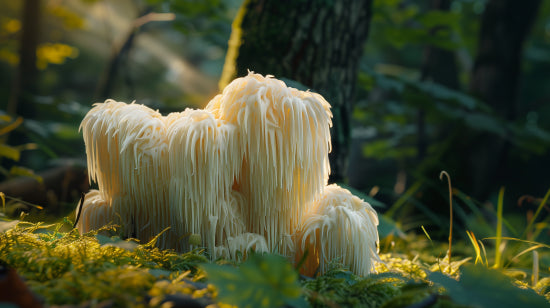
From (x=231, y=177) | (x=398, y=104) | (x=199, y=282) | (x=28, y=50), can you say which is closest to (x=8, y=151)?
(x=231, y=177)

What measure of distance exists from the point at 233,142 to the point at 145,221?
19.9 inches

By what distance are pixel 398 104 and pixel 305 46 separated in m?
3.96

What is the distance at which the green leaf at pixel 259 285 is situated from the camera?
0.65 meters

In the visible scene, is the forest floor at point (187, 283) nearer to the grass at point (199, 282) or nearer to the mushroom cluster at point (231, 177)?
the grass at point (199, 282)

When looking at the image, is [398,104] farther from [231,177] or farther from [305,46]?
[231,177]

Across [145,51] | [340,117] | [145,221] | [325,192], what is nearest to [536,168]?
[340,117]

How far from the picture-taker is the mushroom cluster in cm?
112

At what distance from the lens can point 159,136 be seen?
1.16 m

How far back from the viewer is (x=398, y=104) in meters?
5.42

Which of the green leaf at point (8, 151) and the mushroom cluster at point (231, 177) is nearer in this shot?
the mushroom cluster at point (231, 177)

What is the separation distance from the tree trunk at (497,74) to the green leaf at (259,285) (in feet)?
15.0

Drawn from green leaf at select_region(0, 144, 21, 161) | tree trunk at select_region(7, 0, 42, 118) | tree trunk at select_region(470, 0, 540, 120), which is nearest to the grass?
green leaf at select_region(0, 144, 21, 161)

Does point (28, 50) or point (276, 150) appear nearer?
point (276, 150)

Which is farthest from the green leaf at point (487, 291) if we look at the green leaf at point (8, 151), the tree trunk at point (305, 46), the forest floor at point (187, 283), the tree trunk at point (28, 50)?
the tree trunk at point (28, 50)
